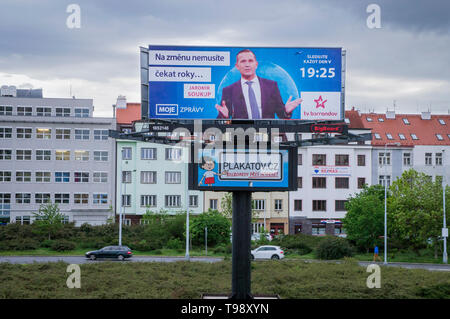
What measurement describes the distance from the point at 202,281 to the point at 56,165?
45.2m

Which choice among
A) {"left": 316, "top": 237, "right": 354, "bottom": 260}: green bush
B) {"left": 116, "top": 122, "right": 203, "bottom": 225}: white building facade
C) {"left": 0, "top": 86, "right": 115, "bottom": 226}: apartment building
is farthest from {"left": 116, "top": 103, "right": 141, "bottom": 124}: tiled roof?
{"left": 316, "top": 237, "right": 354, "bottom": 260}: green bush

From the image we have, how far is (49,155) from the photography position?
61.8 m

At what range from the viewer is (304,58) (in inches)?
643

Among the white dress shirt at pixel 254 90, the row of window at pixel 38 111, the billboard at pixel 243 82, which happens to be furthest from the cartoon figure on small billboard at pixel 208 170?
the row of window at pixel 38 111

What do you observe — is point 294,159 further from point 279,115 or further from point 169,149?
point 169,149

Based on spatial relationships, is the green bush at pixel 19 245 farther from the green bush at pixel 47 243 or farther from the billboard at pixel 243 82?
the billboard at pixel 243 82

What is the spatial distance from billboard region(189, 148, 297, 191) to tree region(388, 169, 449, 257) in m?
29.3

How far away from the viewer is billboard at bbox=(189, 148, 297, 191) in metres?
Answer: 15.5

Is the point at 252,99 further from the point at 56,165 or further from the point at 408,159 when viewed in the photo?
the point at 408,159

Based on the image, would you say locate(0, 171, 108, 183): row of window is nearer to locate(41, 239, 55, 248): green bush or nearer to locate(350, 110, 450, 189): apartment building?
locate(41, 239, 55, 248): green bush

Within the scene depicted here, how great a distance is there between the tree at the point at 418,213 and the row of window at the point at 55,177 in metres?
34.4

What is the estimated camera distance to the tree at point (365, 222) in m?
45.0

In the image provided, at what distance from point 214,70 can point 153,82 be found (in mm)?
2011
